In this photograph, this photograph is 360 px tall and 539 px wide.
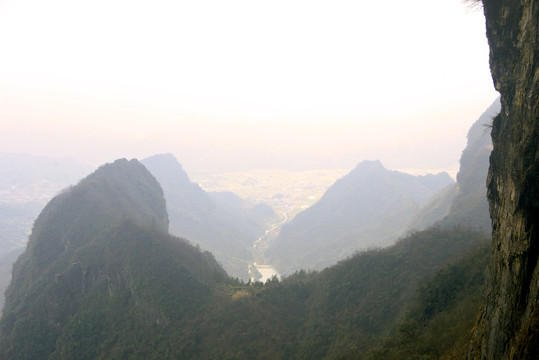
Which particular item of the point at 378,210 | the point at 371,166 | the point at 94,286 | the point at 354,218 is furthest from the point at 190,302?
the point at 371,166

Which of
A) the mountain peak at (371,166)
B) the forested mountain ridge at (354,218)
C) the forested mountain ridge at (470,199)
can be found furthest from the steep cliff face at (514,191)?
the mountain peak at (371,166)

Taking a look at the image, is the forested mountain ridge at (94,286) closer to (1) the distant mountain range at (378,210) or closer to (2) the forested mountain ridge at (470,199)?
(2) the forested mountain ridge at (470,199)

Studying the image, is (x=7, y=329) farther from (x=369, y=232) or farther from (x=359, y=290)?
(x=369, y=232)

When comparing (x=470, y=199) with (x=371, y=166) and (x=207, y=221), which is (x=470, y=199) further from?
(x=371, y=166)

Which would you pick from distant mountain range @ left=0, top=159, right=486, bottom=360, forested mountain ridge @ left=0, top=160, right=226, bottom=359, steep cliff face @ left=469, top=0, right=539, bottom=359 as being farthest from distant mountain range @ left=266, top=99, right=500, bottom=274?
forested mountain ridge @ left=0, top=160, right=226, bottom=359

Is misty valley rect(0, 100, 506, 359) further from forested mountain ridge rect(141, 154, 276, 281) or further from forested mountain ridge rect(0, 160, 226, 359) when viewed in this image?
forested mountain ridge rect(141, 154, 276, 281)

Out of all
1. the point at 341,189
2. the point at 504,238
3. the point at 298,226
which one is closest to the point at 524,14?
the point at 504,238
